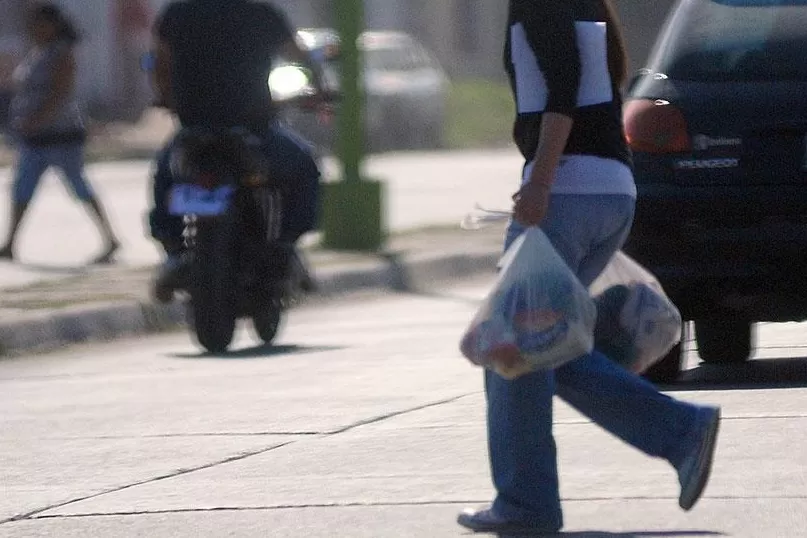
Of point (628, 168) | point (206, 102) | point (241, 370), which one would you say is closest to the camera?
point (628, 168)

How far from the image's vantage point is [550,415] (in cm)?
599

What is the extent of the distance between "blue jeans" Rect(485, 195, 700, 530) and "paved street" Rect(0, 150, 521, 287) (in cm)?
838

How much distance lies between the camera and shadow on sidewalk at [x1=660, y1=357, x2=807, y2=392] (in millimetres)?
8766

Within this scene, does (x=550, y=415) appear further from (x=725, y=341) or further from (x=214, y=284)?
(x=214, y=284)

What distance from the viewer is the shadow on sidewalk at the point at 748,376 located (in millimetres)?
8766

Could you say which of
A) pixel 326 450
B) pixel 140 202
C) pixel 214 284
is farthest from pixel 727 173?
pixel 140 202

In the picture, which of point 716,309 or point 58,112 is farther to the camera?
point 58,112

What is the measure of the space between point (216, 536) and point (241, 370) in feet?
13.2

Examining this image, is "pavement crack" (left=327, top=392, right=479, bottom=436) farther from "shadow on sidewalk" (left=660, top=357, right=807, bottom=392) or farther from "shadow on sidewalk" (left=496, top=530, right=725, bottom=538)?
"shadow on sidewalk" (left=496, top=530, right=725, bottom=538)

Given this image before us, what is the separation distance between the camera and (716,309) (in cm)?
876

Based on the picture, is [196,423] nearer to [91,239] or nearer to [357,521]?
[357,521]

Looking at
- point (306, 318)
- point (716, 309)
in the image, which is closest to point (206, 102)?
point (306, 318)

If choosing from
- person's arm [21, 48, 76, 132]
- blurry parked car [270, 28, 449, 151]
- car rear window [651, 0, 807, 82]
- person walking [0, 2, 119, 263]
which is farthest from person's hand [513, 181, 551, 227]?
blurry parked car [270, 28, 449, 151]

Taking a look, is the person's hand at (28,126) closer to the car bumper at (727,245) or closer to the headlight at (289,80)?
the headlight at (289,80)
